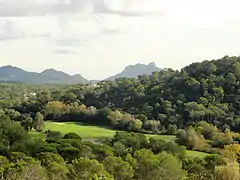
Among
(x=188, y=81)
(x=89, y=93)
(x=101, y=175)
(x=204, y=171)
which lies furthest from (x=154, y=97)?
(x=101, y=175)

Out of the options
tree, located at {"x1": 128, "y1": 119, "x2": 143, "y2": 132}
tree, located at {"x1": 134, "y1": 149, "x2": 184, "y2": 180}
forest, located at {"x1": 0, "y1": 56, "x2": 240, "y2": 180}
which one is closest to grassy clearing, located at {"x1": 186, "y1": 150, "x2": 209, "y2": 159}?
forest, located at {"x1": 0, "y1": 56, "x2": 240, "y2": 180}

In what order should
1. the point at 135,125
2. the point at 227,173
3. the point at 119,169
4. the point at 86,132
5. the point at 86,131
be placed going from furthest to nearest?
1. the point at 135,125
2. the point at 86,131
3. the point at 86,132
4. the point at 227,173
5. the point at 119,169

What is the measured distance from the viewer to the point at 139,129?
57625 millimetres

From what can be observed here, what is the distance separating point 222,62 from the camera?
228 feet

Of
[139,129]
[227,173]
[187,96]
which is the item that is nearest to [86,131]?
[139,129]

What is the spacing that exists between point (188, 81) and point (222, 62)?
24.8 feet

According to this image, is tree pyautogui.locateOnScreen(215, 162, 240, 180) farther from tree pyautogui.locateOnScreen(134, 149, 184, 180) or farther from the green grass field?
the green grass field

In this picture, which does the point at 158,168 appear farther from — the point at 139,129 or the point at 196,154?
the point at 139,129

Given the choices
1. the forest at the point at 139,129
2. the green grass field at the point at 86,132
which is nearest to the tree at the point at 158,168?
the forest at the point at 139,129

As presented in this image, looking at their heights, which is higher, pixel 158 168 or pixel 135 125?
pixel 135 125

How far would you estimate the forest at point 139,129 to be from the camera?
87.9 ft

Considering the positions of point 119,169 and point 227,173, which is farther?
point 227,173

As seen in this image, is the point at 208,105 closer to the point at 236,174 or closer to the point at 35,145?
the point at 35,145

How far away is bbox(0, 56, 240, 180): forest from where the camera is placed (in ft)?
87.9
